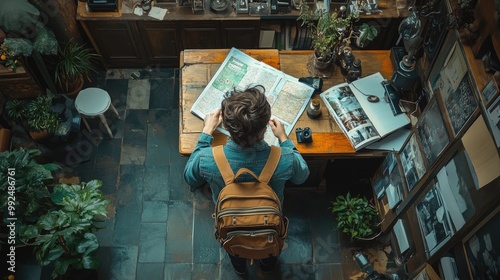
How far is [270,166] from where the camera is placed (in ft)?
7.21

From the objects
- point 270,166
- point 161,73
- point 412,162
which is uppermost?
point 270,166

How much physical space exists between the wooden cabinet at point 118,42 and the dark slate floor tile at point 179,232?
150 cm

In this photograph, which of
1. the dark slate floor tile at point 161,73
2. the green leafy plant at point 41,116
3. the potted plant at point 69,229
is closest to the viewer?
the potted plant at point 69,229

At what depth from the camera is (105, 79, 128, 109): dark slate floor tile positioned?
13.5 ft

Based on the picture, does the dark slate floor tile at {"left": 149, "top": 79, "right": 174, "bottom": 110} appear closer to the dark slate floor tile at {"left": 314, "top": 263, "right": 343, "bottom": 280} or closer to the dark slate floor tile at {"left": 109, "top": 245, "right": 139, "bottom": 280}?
the dark slate floor tile at {"left": 109, "top": 245, "right": 139, "bottom": 280}

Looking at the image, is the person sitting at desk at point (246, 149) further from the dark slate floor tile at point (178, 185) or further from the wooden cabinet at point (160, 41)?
the wooden cabinet at point (160, 41)

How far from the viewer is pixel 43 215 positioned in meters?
2.77

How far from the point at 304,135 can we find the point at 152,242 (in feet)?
5.25

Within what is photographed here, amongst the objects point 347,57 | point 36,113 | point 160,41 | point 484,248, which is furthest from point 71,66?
point 484,248

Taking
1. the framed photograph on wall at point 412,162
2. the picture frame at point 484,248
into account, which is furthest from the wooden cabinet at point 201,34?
the picture frame at point 484,248

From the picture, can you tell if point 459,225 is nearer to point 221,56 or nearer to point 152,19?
point 221,56

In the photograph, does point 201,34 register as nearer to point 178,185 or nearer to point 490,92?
point 178,185

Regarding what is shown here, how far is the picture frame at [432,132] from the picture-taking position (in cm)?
232

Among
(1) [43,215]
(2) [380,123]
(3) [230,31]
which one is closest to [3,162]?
(1) [43,215]
